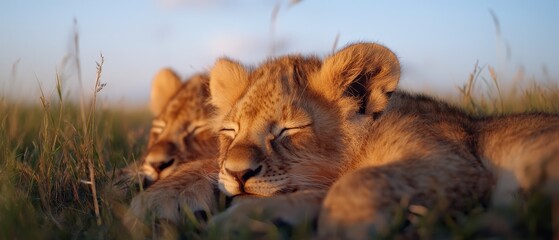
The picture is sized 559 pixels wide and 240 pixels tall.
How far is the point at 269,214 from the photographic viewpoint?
3.02 meters

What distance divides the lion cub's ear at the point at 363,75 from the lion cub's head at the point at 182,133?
1419 mm

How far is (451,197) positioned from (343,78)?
4.56 feet

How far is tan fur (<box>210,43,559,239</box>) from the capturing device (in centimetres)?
295

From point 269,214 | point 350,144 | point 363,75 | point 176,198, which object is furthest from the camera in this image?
point 363,75

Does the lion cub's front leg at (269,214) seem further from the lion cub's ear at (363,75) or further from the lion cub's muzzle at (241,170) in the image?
the lion cub's ear at (363,75)

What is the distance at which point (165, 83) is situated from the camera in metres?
6.54

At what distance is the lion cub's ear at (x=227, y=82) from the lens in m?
4.69

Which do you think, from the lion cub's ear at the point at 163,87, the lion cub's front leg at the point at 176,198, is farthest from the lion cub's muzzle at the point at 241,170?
the lion cub's ear at the point at 163,87

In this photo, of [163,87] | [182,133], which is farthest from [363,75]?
[163,87]

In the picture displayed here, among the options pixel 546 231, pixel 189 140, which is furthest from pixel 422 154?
pixel 189 140

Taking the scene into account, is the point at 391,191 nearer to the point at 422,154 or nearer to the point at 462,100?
the point at 422,154

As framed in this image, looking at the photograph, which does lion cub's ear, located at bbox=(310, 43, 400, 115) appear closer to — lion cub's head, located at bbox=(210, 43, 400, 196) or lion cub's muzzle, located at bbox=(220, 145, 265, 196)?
lion cub's head, located at bbox=(210, 43, 400, 196)

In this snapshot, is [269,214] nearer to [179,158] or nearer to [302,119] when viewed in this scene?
[302,119]

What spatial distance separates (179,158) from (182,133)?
1.12ft
